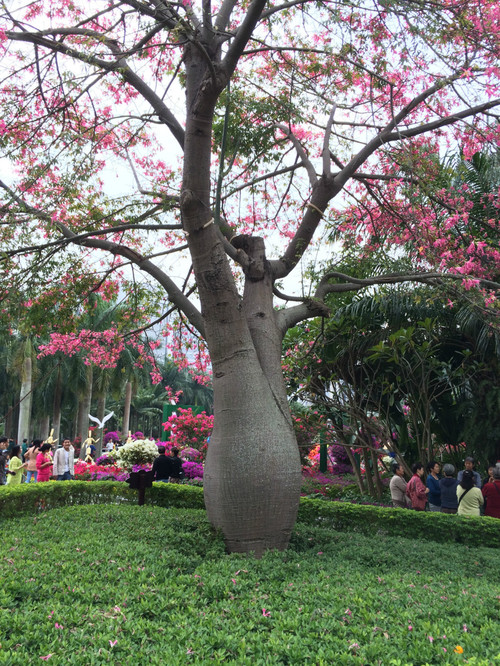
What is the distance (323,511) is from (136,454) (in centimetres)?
434

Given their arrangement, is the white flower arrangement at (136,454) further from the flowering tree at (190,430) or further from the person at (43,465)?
the flowering tree at (190,430)

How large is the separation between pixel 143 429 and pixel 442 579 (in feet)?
199

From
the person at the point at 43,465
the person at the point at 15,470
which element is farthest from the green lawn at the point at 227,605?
the person at the point at 43,465

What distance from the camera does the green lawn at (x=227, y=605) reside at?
9.02ft

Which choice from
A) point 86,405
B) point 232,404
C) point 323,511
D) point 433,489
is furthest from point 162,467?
point 86,405

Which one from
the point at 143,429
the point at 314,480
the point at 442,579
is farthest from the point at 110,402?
the point at 442,579

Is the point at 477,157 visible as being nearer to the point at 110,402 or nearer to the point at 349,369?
the point at 349,369

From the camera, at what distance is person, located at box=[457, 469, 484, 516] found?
7.75 m

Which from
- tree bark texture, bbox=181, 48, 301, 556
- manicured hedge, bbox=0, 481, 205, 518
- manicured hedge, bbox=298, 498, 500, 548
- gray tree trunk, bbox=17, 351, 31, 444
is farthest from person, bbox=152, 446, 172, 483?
gray tree trunk, bbox=17, 351, 31, 444

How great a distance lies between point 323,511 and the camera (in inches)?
322

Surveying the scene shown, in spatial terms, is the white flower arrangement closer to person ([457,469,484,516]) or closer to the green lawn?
the green lawn

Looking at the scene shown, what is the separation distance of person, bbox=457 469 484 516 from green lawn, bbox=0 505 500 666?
2.25 metres

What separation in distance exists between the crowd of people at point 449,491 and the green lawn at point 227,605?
2281mm

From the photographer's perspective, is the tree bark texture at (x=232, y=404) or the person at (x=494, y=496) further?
the person at (x=494, y=496)
